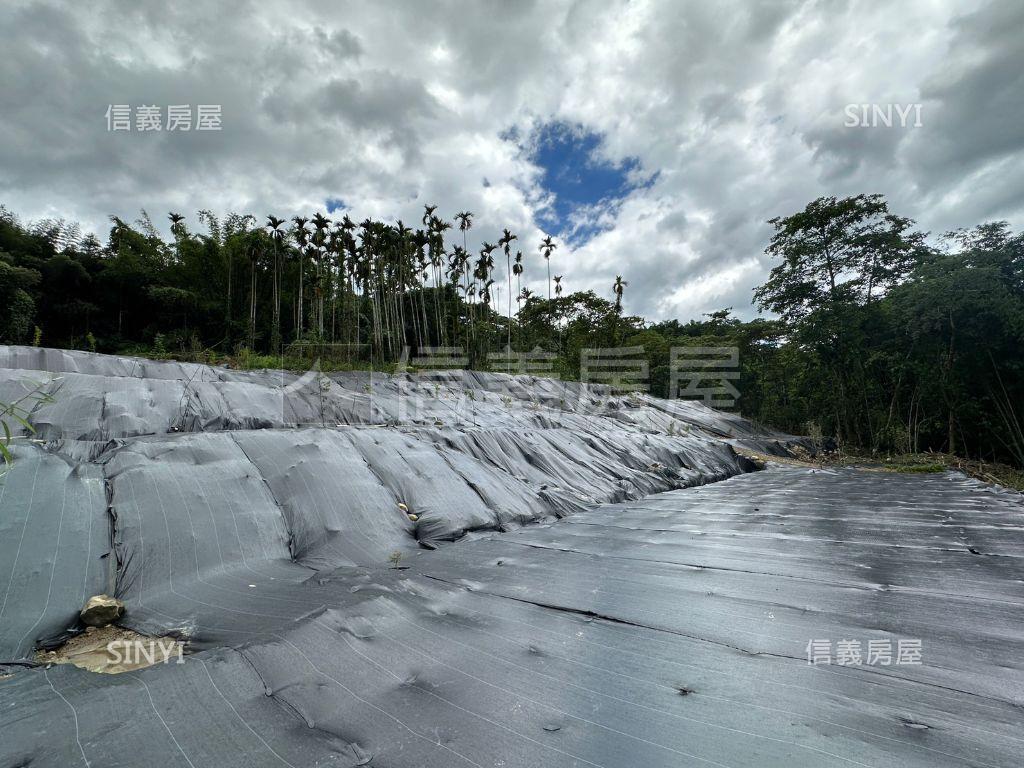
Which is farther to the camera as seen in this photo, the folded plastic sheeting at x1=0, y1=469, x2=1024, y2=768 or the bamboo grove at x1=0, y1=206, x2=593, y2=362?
the bamboo grove at x1=0, y1=206, x2=593, y2=362

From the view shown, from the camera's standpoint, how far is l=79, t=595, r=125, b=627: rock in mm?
1358

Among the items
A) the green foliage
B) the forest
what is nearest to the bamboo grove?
the forest

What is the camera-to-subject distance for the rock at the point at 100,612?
1358 mm

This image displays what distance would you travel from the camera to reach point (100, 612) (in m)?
1.37

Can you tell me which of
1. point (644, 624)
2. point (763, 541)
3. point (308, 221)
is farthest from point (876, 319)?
point (308, 221)

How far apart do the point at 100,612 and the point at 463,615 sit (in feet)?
4.11

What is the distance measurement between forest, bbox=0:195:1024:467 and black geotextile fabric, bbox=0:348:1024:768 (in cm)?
746

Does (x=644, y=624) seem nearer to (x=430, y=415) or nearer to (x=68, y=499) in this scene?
(x=68, y=499)

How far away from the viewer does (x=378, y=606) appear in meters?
1.48

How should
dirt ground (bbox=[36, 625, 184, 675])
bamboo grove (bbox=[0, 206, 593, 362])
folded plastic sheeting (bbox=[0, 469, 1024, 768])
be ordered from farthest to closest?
bamboo grove (bbox=[0, 206, 593, 362]), dirt ground (bbox=[36, 625, 184, 675]), folded plastic sheeting (bbox=[0, 469, 1024, 768])

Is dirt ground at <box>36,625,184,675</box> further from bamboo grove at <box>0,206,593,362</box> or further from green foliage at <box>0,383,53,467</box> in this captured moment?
bamboo grove at <box>0,206,593,362</box>

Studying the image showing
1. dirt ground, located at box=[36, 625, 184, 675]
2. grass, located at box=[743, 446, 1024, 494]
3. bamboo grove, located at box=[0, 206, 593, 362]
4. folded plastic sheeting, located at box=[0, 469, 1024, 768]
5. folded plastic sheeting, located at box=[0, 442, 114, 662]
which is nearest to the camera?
folded plastic sheeting, located at box=[0, 469, 1024, 768]

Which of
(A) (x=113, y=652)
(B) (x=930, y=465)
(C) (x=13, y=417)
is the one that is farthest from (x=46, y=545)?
(B) (x=930, y=465)

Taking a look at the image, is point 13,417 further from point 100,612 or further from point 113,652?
point 113,652
